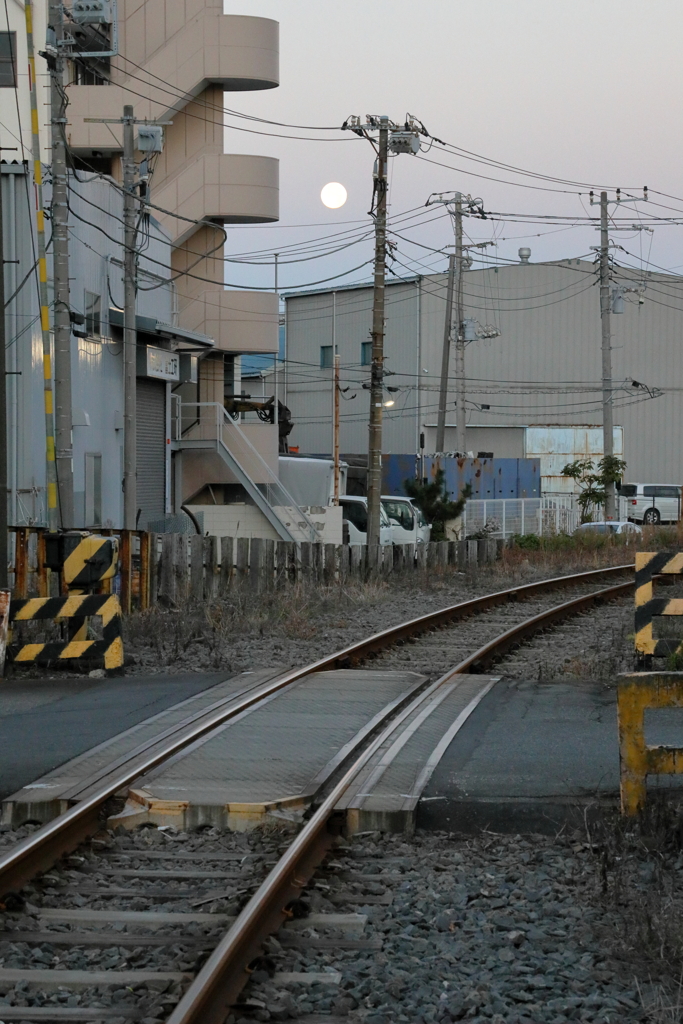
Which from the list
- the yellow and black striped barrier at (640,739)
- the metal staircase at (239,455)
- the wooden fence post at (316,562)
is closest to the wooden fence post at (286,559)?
the wooden fence post at (316,562)

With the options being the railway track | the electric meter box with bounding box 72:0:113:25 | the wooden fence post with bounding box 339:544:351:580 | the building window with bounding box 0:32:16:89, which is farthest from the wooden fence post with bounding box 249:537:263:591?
the building window with bounding box 0:32:16:89

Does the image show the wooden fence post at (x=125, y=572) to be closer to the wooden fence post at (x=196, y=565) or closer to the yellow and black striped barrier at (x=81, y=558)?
the wooden fence post at (x=196, y=565)

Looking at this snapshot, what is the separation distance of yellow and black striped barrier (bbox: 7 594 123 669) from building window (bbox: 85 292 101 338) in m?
15.2

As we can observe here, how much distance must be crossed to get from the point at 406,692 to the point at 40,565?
5.32 m

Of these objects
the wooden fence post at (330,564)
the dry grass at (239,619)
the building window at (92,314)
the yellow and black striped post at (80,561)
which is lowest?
the dry grass at (239,619)

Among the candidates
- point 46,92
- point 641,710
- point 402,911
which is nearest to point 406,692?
point 641,710

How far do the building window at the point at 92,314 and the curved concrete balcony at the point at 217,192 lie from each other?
414 inches

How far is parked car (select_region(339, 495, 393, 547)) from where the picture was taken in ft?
99.7

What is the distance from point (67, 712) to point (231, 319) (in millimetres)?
29128

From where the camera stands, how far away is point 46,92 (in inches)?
1254

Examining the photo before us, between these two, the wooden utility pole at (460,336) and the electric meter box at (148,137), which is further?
the wooden utility pole at (460,336)

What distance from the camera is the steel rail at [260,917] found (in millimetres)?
4211

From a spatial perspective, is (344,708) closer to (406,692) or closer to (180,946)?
(406,692)

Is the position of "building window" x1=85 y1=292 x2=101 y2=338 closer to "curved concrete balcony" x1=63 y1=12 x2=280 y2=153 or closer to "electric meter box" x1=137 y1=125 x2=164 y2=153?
"electric meter box" x1=137 y1=125 x2=164 y2=153
